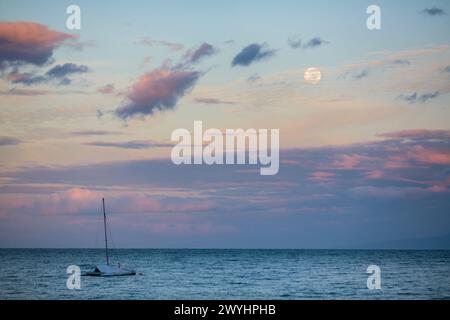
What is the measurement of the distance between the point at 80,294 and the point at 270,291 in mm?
17707

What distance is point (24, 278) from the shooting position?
7919 centimetres

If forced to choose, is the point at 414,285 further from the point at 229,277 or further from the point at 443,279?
the point at 229,277

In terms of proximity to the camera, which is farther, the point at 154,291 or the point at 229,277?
the point at 229,277

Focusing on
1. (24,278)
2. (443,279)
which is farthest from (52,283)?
(443,279)
